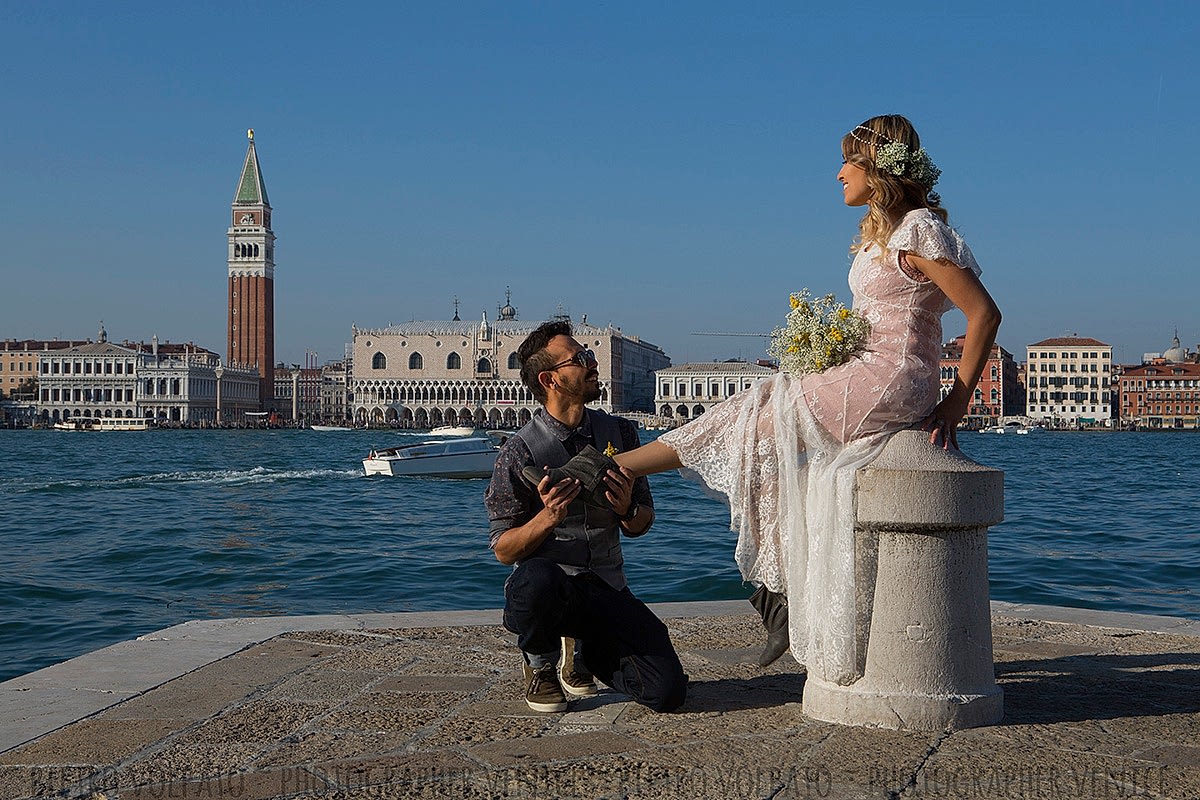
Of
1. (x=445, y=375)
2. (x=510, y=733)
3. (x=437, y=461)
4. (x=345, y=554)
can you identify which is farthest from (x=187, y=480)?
(x=445, y=375)

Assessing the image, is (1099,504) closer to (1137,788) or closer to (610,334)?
(1137,788)

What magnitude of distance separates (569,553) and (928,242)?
1106 millimetres

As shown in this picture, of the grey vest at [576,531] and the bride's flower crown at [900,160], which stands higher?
the bride's flower crown at [900,160]

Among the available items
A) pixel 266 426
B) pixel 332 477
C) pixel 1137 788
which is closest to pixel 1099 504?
pixel 332 477

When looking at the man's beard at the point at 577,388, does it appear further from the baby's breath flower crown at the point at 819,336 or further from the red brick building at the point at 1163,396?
the red brick building at the point at 1163,396

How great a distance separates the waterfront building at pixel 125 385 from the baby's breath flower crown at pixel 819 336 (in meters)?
90.0

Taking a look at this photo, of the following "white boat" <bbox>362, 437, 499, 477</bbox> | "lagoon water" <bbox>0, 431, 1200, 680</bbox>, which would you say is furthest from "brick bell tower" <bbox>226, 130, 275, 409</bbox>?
"lagoon water" <bbox>0, 431, 1200, 680</bbox>

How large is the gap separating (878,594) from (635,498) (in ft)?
2.07

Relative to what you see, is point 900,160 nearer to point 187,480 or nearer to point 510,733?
point 510,733

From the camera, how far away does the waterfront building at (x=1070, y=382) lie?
89.5 metres

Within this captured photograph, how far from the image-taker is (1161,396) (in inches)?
3425

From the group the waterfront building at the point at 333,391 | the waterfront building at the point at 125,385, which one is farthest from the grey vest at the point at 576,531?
the waterfront building at the point at 333,391

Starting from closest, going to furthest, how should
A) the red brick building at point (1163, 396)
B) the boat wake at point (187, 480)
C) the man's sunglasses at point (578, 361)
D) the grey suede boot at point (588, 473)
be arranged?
the grey suede boot at point (588, 473), the man's sunglasses at point (578, 361), the boat wake at point (187, 480), the red brick building at point (1163, 396)

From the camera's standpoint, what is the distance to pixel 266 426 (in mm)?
91750
